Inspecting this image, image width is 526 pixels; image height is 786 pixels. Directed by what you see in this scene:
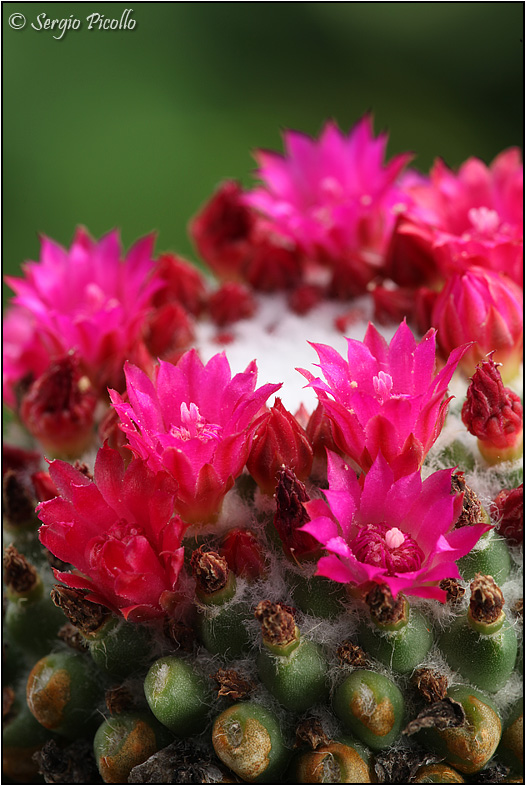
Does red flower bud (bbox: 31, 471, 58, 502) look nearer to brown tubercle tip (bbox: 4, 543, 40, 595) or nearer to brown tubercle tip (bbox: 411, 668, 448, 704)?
brown tubercle tip (bbox: 4, 543, 40, 595)

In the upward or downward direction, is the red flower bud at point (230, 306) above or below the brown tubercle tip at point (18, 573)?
above

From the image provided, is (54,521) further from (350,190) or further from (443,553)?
(350,190)

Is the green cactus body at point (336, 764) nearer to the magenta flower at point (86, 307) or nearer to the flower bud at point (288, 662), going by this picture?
the flower bud at point (288, 662)

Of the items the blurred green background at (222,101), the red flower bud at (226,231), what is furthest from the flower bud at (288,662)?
the blurred green background at (222,101)

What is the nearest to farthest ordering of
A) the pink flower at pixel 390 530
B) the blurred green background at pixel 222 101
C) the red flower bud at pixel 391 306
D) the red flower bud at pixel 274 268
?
the pink flower at pixel 390 530
the red flower bud at pixel 391 306
the red flower bud at pixel 274 268
the blurred green background at pixel 222 101

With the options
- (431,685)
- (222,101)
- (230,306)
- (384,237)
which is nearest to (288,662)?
(431,685)

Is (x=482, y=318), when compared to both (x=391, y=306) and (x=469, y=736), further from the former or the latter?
(x=469, y=736)
